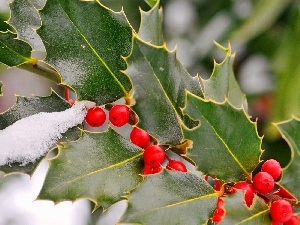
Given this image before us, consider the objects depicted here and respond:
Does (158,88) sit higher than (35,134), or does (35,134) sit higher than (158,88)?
(158,88)

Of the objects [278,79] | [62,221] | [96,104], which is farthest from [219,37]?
[96,104]

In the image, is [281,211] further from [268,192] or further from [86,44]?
[86,44]

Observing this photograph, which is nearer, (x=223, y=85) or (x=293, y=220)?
(x=293, y=220)

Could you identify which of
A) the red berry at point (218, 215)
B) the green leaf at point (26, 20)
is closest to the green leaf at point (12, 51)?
the green leaf at point (26, 20)

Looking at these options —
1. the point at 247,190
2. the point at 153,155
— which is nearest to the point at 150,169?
the point at 153,155

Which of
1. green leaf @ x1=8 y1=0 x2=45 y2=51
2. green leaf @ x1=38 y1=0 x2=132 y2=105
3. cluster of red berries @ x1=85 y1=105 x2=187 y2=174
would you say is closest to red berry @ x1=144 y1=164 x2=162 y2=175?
cluster of red berries @ x1=85 y1=105 x2=187 y2=174

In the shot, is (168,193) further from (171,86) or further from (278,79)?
(278,79)
